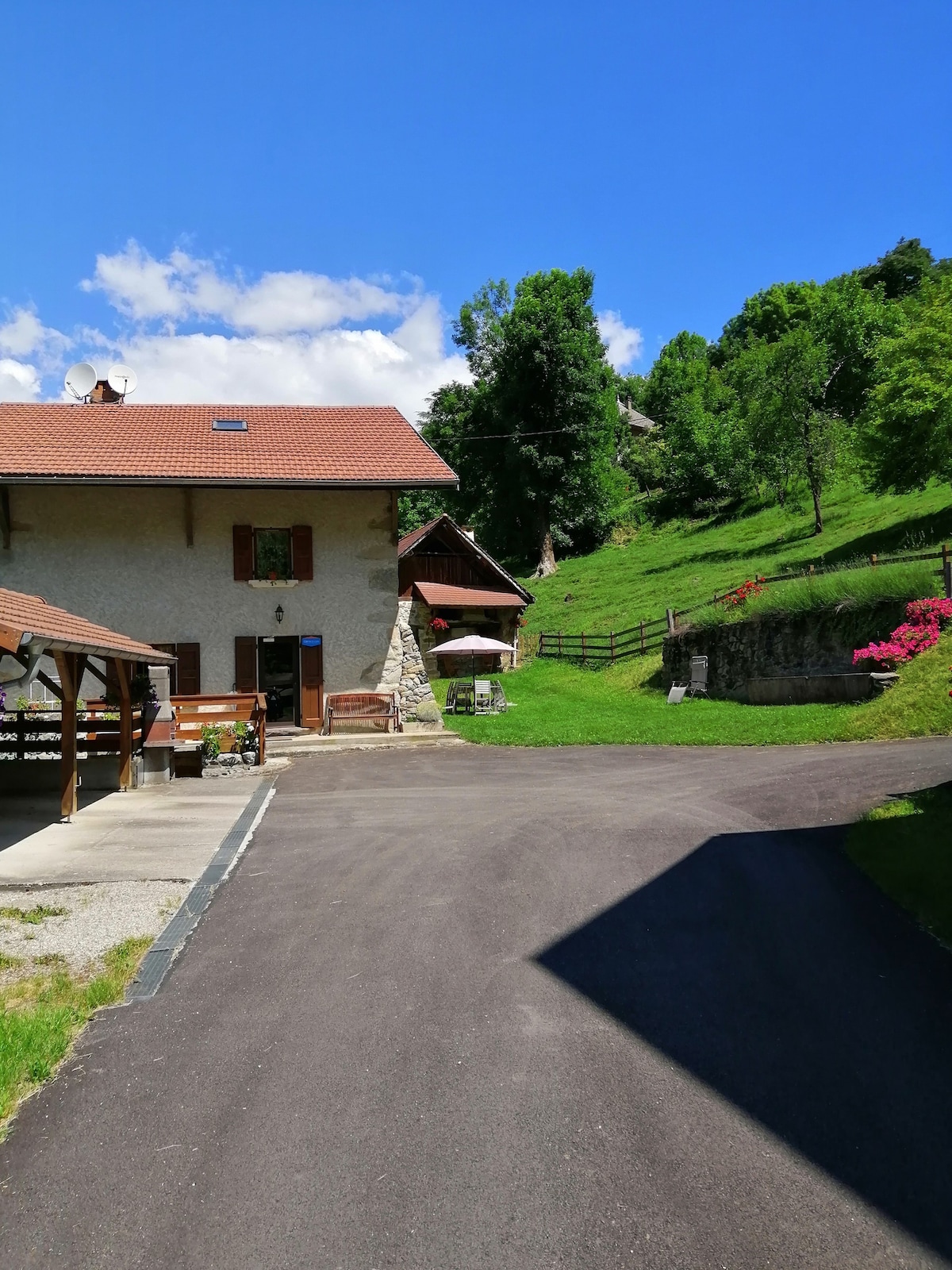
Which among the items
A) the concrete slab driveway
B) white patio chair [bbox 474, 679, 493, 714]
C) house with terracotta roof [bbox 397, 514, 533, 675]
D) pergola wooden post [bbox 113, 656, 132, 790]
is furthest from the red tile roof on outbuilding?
the concrete slab driveway

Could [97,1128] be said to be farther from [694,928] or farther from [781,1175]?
[694,928]

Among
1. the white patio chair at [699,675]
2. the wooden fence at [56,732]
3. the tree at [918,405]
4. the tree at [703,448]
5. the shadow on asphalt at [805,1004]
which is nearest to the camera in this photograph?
the shadow on asphalt at [805,1004]

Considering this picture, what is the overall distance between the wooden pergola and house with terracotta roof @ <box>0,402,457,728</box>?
581 cm

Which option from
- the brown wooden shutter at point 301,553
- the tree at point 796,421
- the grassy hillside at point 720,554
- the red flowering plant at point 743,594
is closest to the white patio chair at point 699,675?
the red flowering plant at point 743,594

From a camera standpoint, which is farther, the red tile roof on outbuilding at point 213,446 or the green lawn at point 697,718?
the red tile roof on outbuilding at point 213,446

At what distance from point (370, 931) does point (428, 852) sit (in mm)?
2188

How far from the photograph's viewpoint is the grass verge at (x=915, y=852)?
18.8 ft

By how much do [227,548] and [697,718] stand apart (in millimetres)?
10799

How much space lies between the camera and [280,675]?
19734mm

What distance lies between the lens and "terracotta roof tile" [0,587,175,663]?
26.4ft

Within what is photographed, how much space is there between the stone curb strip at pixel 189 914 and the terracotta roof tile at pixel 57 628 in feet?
8.42

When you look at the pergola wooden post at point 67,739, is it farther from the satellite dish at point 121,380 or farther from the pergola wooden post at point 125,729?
the satellite dish at point 121,380

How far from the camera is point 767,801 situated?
9469 millimetres

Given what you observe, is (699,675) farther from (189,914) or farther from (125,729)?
(189,914)
